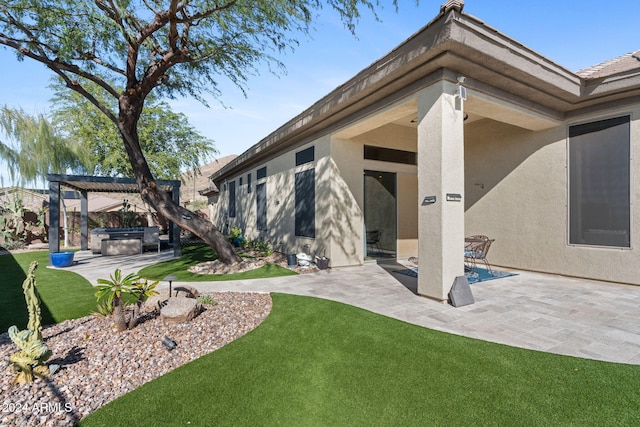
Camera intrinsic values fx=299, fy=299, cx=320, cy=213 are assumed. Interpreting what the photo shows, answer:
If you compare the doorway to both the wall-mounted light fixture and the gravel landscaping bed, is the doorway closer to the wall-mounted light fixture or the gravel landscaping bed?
the wall-mounted light fixture

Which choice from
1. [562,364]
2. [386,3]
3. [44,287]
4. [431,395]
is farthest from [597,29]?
[44,287]

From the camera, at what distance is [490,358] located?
9.10 feet

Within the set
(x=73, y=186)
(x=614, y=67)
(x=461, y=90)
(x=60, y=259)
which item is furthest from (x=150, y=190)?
(x=614, y=67)

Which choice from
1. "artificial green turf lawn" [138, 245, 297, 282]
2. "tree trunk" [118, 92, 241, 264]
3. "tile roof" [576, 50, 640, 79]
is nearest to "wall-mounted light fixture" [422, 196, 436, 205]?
"artificial green turf lawn" [138, 245, 297, 282]

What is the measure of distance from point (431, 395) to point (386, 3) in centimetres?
598

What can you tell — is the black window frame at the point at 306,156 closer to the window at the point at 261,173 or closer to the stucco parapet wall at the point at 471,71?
the stucco parapet wall at the point at 471,71

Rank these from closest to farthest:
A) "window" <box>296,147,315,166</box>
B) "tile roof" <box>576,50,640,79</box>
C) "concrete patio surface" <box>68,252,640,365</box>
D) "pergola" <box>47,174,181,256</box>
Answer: "concrete patio surface" <box>68,252,640,365</box> → "tile roof" <box>576,50,640,79</box> → "window" <box>296,147,315,166</box> → "pergola" <box>47,174,181,256</box>

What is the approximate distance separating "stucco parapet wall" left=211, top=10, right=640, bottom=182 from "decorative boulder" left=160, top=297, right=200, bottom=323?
448cm

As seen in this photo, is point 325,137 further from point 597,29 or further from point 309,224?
point 597,29

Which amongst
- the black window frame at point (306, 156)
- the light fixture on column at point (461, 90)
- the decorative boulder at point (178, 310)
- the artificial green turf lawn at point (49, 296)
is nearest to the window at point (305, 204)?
the black window frame at point (306, 156)

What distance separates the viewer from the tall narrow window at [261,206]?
11180mm

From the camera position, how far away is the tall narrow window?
11180 mm

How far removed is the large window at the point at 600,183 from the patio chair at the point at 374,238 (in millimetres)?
4280

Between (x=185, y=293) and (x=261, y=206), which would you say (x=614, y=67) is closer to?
(x=185, y=293)
